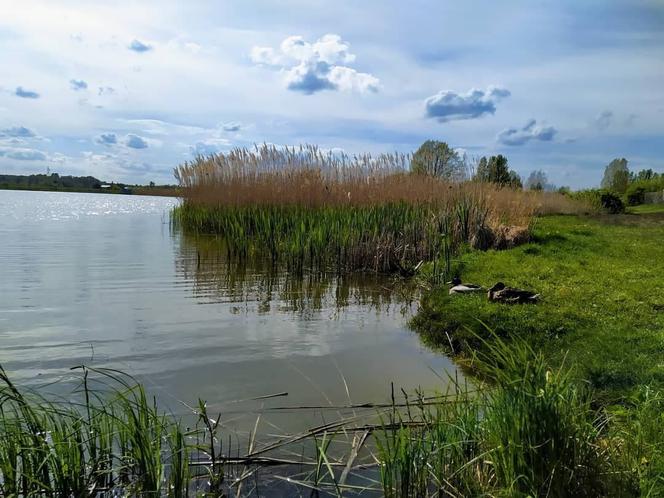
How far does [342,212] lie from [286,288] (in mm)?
3524

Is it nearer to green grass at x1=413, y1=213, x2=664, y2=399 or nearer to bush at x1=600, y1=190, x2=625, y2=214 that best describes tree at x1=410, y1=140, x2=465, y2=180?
green grass at x1=413, y1=213, x2=664, y2=399

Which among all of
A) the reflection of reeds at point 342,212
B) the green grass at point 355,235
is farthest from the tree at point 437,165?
the green grass at point 355,235

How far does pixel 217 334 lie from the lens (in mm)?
5746

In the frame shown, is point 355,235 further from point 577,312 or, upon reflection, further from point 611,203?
point 611,203

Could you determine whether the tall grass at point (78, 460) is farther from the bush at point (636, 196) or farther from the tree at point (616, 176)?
the tree at point (616, 176)

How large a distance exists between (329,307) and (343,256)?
3.01 meters

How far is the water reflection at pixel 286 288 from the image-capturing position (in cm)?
750

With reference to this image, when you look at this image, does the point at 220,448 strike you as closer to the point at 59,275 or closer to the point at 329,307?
the point at 329,307

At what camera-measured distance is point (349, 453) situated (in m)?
3.18

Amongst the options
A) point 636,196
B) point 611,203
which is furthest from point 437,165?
point 636,196

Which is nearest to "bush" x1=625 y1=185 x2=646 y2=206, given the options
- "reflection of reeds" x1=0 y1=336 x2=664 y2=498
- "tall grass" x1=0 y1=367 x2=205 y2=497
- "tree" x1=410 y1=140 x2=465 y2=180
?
"tree" x1=410 y1=140 x2=465 y2=180

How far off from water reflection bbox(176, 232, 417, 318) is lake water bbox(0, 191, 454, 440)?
29 mm

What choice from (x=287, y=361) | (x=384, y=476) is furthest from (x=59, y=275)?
(x=384, y=476)

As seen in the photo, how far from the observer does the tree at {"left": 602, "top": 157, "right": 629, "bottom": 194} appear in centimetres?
4706
